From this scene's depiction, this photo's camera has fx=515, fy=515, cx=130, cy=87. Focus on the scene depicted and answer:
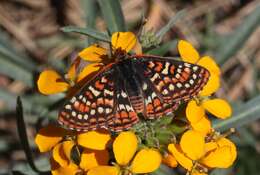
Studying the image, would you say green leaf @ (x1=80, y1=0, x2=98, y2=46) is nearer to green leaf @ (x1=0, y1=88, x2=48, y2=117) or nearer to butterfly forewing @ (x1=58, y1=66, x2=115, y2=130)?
green leaf @ (x1=0, y1=88, x2=48, y2=117)

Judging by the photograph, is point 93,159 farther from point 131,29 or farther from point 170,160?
point 131,29

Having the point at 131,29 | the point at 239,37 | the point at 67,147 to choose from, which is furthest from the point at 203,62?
the point at 131,29

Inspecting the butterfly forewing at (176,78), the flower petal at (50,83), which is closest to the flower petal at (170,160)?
the butterfly forewing at (176,78)

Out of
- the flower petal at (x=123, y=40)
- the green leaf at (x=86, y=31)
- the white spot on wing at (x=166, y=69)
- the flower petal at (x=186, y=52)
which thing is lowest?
the white spot on wing at (x=166, y=69)

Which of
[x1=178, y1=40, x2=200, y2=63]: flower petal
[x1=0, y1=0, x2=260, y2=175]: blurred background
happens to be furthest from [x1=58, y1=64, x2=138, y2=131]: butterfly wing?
[x1=0, y1=0, x2=260, y2=175]: blurred background

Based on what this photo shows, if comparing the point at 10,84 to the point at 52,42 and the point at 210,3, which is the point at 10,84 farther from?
the point at 210,3

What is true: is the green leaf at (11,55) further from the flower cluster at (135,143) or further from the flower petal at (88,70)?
the flower petal at (88,70)
